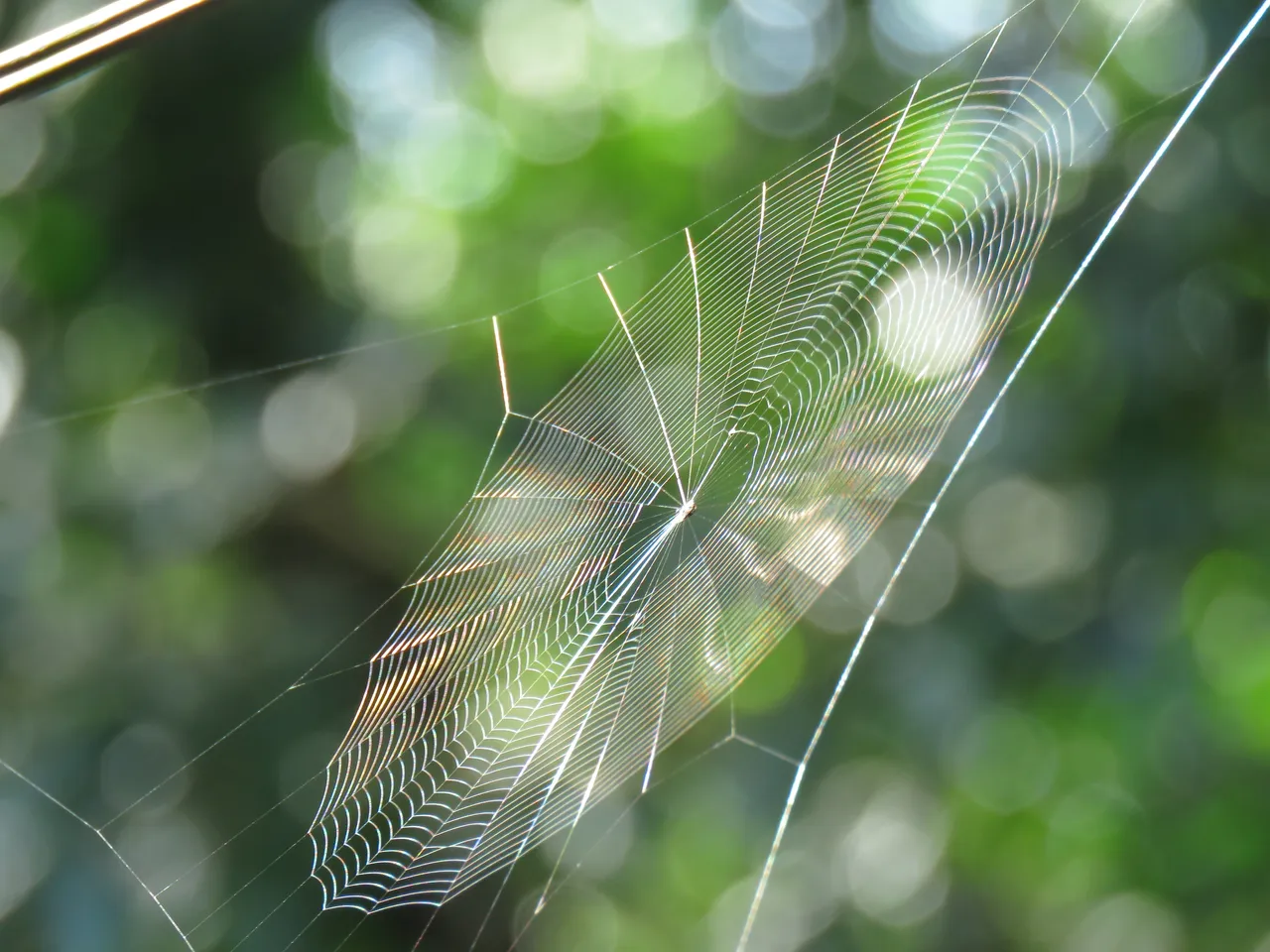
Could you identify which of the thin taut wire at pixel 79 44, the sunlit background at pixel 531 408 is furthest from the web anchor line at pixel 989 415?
the thin taut wire at pixel 79 44

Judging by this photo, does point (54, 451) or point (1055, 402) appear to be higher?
point (54, 451)

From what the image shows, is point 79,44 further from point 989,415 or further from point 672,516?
point 989,415

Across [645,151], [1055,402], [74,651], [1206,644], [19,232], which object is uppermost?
[19,232]

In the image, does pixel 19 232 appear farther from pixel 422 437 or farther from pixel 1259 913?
pixel 1259 913

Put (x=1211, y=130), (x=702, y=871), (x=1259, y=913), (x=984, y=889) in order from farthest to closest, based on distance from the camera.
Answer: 1. (x=702, y=871)
2. (x=984, y=889)
3. (x=1211, y=130)
4. (x=1259, y=913)

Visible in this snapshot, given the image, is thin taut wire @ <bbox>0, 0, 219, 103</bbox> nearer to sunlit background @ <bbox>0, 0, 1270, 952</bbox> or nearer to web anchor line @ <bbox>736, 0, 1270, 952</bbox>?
web anchor line @ <bbox>736, 0, 1270, 952</bbox>

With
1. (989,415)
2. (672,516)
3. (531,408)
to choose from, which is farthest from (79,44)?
(531,408)

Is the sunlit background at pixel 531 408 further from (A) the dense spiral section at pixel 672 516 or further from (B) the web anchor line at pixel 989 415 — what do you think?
(A) the dense spiral section at pixel 672 516

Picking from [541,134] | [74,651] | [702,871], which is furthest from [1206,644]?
[74,651]

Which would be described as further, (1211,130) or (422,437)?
(422,437)
